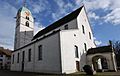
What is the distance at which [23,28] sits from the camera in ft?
133

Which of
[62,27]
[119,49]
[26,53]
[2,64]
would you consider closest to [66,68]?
[62,27]

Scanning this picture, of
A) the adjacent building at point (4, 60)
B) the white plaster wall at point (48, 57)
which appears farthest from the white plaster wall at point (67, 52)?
the adjacent building at point (4, 60)

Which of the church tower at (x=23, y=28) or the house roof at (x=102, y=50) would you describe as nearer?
the house roof at (x=102, y=50)

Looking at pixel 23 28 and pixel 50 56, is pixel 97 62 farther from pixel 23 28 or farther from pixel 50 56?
pixel 23 28

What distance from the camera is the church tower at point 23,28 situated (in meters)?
39.2

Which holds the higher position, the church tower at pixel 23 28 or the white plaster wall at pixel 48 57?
the church tower at pixel 23 28

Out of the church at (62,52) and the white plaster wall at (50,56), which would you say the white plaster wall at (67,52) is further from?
the white plaster wall at (50,56)

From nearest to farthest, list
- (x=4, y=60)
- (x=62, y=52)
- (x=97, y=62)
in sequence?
(x=62, y=52), (x=97, y=62), (x=4, y=60)

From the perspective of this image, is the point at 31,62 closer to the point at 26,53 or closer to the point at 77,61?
the point at 26,53

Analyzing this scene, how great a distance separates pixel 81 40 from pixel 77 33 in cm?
203

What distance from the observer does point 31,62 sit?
2595 centimetres

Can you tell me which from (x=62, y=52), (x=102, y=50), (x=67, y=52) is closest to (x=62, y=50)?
(x=62, y=52)

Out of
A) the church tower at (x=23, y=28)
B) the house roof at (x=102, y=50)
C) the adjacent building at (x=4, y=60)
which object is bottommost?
the adjacent building at (x=4, y=60)

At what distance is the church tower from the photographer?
3925 cm
